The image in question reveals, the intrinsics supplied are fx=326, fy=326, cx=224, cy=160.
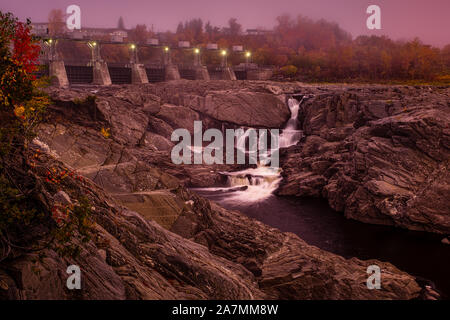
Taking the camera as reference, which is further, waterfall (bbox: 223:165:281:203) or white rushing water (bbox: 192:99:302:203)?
waterfall (bbox: 223:165:281:203)

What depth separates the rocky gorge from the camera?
10.3m

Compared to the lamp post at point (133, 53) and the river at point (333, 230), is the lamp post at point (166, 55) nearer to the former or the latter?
the lamp post at point (133, 53)

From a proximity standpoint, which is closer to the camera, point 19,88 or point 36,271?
point 36,271

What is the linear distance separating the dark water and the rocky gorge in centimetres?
159

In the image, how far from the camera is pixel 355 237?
2566cm

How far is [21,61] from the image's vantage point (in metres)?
9.43

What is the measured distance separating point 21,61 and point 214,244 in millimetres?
11670

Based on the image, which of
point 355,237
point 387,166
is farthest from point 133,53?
point 355,237

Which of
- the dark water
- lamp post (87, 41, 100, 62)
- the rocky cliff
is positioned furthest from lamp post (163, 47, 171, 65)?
the dark water

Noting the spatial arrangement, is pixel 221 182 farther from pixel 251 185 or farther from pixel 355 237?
pixel 355 237

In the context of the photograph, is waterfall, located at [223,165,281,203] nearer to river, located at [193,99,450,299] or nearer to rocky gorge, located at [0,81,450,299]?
river, located at [193,99,450,299]
